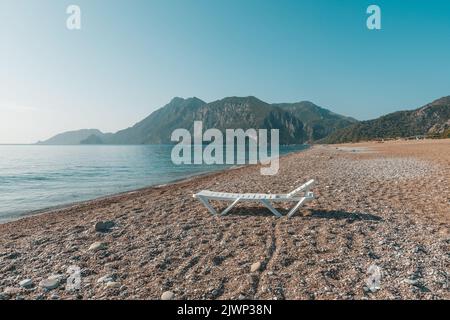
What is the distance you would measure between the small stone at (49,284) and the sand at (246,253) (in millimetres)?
55

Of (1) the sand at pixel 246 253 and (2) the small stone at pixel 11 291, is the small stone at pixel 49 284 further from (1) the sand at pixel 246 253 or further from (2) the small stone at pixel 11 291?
(2) the small stone at pixel 11 291

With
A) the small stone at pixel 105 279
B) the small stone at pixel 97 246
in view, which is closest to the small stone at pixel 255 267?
the small stone at pixel 105 279

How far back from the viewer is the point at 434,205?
8586 mm

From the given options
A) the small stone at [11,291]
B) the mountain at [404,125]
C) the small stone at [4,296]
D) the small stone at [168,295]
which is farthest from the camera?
the mountain at [404,125]

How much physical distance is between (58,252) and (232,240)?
3756 mm

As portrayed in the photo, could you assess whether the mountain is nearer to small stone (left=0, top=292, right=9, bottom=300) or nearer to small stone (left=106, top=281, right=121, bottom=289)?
small stone (left=106, top=281, right=121, bottom=289)

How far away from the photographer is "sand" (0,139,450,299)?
Answer: 13.9 feet

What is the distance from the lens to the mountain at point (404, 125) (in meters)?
136

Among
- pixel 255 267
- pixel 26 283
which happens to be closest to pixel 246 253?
pixel 255 267

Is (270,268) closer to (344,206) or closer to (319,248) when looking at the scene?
(319,248)

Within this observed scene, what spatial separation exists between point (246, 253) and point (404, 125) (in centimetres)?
16898

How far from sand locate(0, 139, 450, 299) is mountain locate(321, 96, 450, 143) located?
146 metres

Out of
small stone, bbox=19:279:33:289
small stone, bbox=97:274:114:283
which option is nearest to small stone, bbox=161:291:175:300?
small stone, bbox=97:274:114:283
